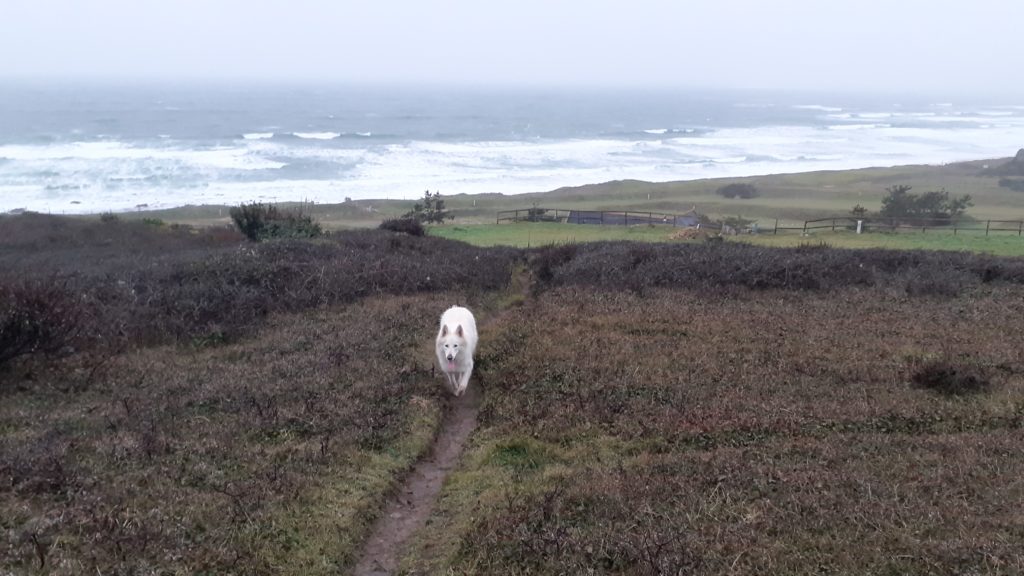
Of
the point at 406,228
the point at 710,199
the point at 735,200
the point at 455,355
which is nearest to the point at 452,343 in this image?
the point at 455,355

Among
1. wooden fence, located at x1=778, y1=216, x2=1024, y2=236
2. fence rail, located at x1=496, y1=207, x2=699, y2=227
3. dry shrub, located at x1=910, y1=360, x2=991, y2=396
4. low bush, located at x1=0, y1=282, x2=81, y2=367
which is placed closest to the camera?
dry shrub, located at x1=910, y1=360, x2=991, y2=396

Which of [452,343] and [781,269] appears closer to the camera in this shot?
[452,343]

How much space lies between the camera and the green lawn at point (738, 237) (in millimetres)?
31953

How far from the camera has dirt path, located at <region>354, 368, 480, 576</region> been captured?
8.15 m

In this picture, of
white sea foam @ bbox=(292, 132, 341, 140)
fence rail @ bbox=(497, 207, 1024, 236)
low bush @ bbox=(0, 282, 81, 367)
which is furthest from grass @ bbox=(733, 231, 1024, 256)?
white sea foam @ bbox=(292, 132, 341, 140)

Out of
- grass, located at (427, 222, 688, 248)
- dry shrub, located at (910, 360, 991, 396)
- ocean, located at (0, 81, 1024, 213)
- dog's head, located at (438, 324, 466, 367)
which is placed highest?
ocean, located at (0, 81, 1024, 213)

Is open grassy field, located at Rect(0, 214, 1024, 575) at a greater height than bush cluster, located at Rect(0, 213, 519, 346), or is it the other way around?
bush cluster, located at Rect(0, 213, 519, 346)

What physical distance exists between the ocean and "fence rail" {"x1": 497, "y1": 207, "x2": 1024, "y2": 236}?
28630 mm

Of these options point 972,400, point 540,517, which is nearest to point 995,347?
point 972,400

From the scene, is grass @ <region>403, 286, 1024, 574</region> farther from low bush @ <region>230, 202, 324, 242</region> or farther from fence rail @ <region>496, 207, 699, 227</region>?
fence rail @ <region>496, 207, 699, 227</region>

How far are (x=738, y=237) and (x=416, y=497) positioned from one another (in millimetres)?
29548

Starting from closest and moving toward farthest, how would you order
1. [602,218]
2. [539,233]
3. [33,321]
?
[33,321] < [539,233] < [602,218]

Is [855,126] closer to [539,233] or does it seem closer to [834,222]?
[834,222]

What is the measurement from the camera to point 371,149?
344 feet
